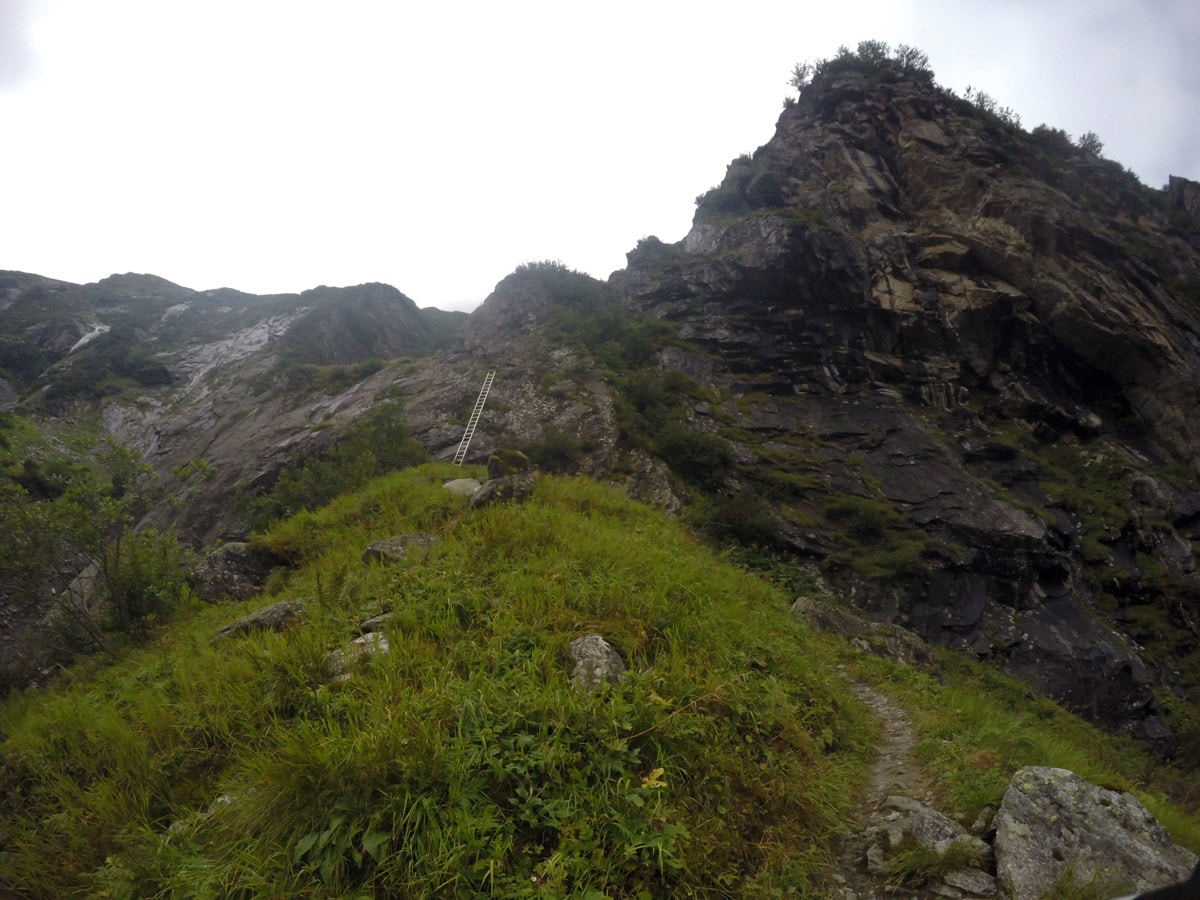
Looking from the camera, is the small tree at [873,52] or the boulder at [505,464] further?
→ the small tree at [873,52]

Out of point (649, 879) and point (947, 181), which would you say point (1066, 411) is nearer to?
point (947, 181)

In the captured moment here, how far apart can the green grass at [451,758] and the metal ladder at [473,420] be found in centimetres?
1002

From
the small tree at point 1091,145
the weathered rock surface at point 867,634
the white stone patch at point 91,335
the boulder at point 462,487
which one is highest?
the small tree at point 1091,145

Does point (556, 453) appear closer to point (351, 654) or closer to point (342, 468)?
point (342, 468)

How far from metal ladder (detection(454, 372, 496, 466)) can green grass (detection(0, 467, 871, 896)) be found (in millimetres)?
10020

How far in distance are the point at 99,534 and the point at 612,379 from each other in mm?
15713

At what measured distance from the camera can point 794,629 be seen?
681 centimetres

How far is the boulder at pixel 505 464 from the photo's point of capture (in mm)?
9305

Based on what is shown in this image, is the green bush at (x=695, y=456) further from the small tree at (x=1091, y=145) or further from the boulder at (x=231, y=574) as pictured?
the small tree at (x=1091, y=145)

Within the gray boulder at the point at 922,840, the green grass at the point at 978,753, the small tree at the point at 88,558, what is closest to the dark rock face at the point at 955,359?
the green grass at the point at 978,753

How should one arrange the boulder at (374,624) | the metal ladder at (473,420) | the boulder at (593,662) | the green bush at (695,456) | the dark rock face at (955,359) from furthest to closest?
the green bush at (695,456) → the metal ladder at (473,420) → the dark rock face at (955,359) → the boulder at (374,624) → the boulder at (593,662)

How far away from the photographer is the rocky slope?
1452cm

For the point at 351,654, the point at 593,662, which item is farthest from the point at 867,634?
the point at 351,654

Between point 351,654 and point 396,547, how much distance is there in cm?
243
